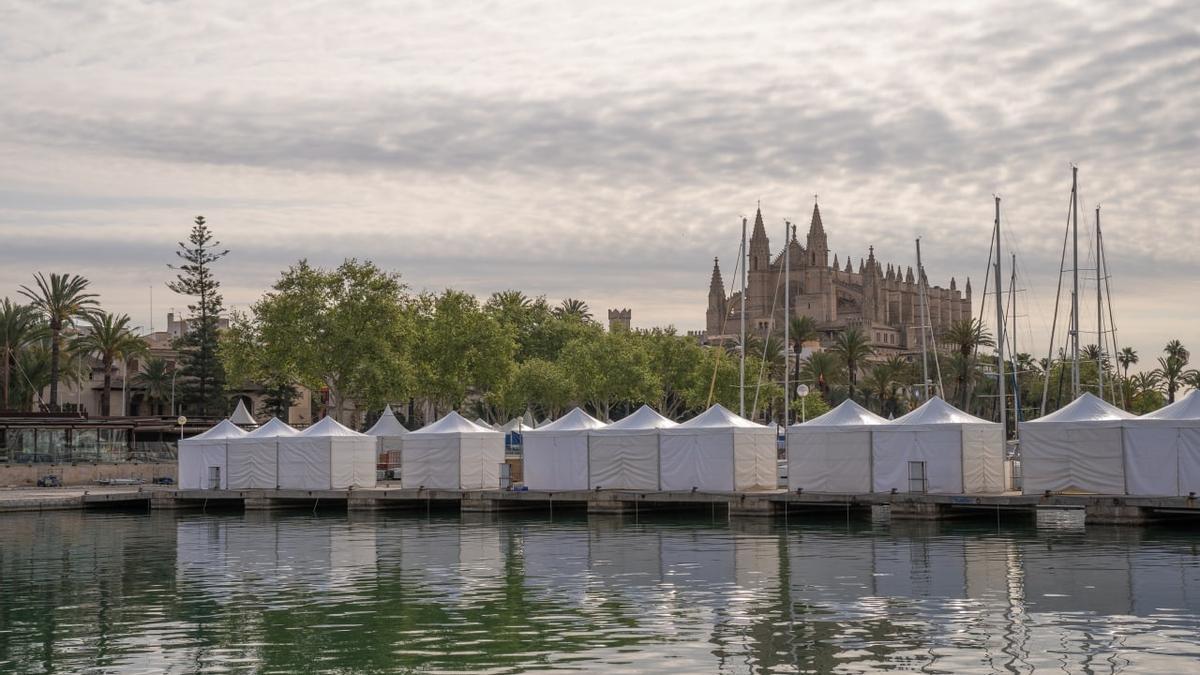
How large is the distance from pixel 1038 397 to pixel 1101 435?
78747mm

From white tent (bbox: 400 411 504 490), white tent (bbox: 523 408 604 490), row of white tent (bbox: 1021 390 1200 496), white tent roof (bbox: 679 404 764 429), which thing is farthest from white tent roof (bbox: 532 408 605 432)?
row of white tent (bbox: 1021 390 1200 496)

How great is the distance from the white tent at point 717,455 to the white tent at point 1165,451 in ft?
41.6

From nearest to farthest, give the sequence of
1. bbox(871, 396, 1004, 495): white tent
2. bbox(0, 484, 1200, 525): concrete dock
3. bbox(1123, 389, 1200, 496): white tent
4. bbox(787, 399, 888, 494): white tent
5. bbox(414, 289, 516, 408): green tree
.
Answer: bbox(1123, 389, 1200, 496): white tent → bbox(0, 484, 1200, 525): concrete dock → bbox(871, 396, 1004, 495): white tent → bbox(787, 399, 888, 494): white tent → bbox(414, 289, 516, 408): green tree

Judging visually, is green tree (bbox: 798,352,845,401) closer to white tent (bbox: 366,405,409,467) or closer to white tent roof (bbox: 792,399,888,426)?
white tent (bbox: 366,405,409,467)

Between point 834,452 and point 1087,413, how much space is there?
8257 millimetres

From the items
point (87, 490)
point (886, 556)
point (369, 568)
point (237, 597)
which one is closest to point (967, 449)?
point (886, 556)

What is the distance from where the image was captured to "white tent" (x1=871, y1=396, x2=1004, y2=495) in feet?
143

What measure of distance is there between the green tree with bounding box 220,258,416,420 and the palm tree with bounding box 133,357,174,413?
33.2m

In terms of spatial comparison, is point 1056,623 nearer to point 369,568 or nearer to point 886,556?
point 886,556

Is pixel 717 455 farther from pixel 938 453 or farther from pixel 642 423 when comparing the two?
pixel 938 453

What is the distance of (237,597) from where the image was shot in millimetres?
27234

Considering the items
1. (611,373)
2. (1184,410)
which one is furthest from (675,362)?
(1184,410)

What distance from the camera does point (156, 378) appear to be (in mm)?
108750

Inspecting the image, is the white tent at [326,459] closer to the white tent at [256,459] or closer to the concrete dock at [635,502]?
the white tent at [256,459]
